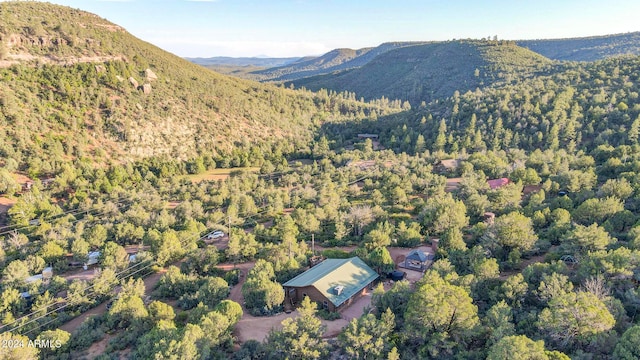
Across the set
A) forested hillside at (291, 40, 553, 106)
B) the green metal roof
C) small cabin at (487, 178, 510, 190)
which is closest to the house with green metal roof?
the green metal roof

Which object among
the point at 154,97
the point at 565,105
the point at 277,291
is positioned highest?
the point at 154,97

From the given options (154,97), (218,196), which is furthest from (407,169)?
(154,97)

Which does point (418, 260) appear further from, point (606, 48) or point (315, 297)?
point (606, 48)

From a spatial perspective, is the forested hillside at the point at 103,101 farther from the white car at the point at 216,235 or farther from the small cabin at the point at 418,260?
the small cabin at the point at 418,260

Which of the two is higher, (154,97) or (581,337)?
(154,97)

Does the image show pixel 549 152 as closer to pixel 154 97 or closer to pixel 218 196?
pixel 218 196

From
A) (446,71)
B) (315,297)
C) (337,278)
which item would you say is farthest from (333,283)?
(446,71)

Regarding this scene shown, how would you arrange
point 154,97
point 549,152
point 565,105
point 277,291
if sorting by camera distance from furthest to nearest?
point 154,97 < point 565,105 < point 549,152 < point 277,291

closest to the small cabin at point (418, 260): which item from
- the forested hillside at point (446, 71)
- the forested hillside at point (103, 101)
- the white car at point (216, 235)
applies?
the white car at point (216, 235)
